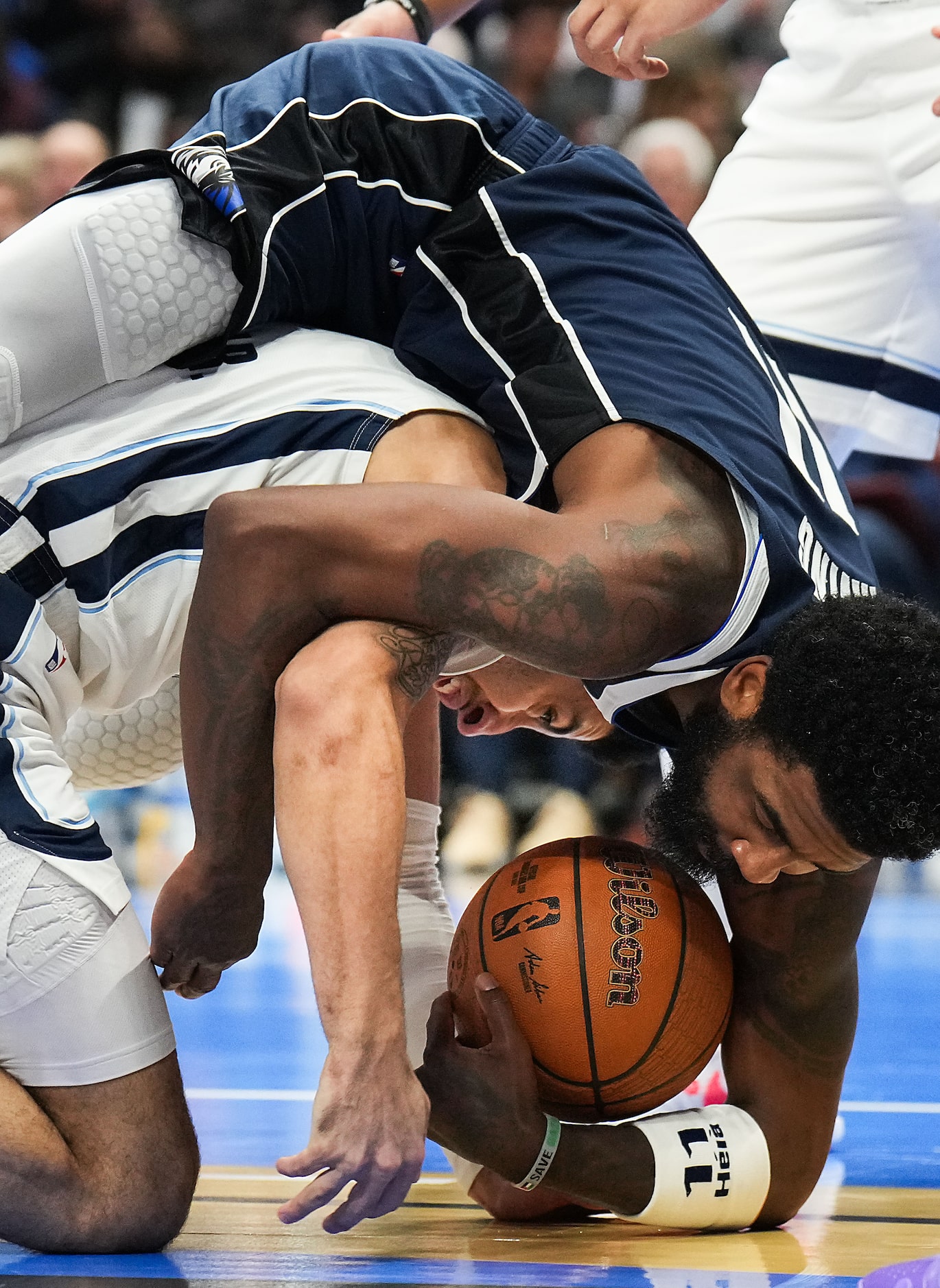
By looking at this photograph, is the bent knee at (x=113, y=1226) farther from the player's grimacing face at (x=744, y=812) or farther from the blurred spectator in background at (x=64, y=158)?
the blurred spectator in background at (x=64, y=158)

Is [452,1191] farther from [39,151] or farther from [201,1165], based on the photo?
[39,151]

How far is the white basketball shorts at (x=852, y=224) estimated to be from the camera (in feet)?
11.4

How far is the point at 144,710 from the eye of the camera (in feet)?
8.98

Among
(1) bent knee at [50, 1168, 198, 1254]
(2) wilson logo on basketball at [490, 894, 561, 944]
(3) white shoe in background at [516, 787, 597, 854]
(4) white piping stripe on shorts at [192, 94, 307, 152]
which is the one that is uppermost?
(4) white piping stripe on shorts at [192, 94, 307, 152]

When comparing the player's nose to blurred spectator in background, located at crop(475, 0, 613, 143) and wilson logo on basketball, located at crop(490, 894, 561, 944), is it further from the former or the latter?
blurred spectator in background, located at crop(475, 0, 613, 143)

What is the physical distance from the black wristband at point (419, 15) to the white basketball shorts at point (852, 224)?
82cm

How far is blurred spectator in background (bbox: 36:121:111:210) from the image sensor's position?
270 inches

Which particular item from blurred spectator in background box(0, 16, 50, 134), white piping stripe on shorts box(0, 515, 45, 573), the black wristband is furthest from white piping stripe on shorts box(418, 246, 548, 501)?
blurred spectator in background box(0, 16, 50, 134)

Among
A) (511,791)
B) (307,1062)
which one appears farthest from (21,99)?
(307,1062)

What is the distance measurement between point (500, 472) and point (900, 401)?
159 cm

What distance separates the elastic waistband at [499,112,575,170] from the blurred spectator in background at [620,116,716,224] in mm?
3710

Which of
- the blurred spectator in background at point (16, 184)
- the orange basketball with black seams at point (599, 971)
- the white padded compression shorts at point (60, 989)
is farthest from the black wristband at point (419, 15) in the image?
the blurred spectator in background at point (16, 184)

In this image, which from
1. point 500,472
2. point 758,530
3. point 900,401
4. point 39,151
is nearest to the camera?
point 758,530

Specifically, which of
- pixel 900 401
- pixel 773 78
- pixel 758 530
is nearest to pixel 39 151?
pixel 773 78
